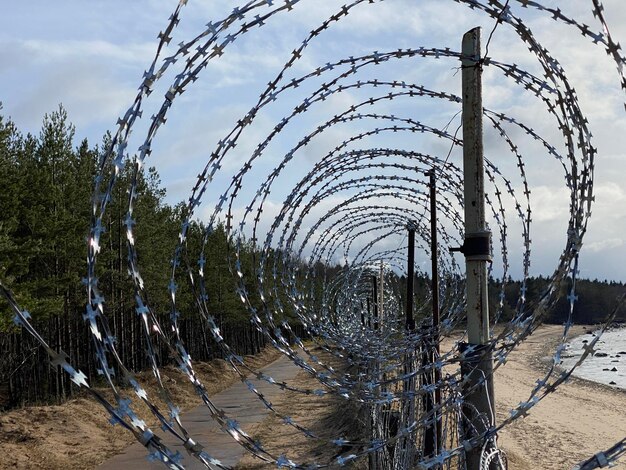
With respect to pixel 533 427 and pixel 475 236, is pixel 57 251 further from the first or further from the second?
pixel 475 236

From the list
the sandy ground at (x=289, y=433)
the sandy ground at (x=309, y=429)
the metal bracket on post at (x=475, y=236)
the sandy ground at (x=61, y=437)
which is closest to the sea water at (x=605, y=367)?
the sandy ground at (x=289, y=433)

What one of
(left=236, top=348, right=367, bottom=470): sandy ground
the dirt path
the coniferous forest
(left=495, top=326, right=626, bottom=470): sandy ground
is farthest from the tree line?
(left=495, top=326, right=626, bottom=470): sandy ground

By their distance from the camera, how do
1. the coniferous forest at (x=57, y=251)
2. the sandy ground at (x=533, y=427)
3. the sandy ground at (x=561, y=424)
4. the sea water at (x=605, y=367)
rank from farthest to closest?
the sea water at (x=605, y=367), the coniferous forest at (x=57, y=251), the sandy ground at (x=561, y=424), the sandy ground at (x=533, y=427)

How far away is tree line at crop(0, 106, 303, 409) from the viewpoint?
1870 centimetres

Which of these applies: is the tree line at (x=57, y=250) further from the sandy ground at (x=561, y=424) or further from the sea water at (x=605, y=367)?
the sea water at (x=605, y=367)

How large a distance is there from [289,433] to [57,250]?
10.4 meters

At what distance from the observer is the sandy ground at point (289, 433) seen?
13.0 meters

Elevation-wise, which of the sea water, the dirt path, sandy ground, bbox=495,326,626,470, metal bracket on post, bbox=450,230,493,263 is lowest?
the sea water

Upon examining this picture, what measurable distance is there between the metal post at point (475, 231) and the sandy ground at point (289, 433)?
4.22m

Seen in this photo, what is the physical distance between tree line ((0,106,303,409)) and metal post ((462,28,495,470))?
39.7ft

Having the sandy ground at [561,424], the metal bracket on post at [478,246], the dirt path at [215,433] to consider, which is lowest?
the sandy ground at [561,424]

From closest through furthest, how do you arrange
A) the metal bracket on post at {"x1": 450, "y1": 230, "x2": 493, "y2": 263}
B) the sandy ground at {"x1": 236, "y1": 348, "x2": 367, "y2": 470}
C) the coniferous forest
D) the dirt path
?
1. the metal bracket on post at {"x1": 450, "y1": 230, "x2": 493, "y2": 263}
2. the dirt path
3. the sandy ground at {"x1": 236, "y1": 348, "x2": 367, "y2": 470}
4. the coniferous forest

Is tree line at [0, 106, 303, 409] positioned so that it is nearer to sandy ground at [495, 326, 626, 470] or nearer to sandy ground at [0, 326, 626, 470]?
Result: sandy ground at [0, 326, 626, 470]

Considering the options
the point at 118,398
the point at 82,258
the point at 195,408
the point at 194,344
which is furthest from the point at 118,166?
the point at 194,344
